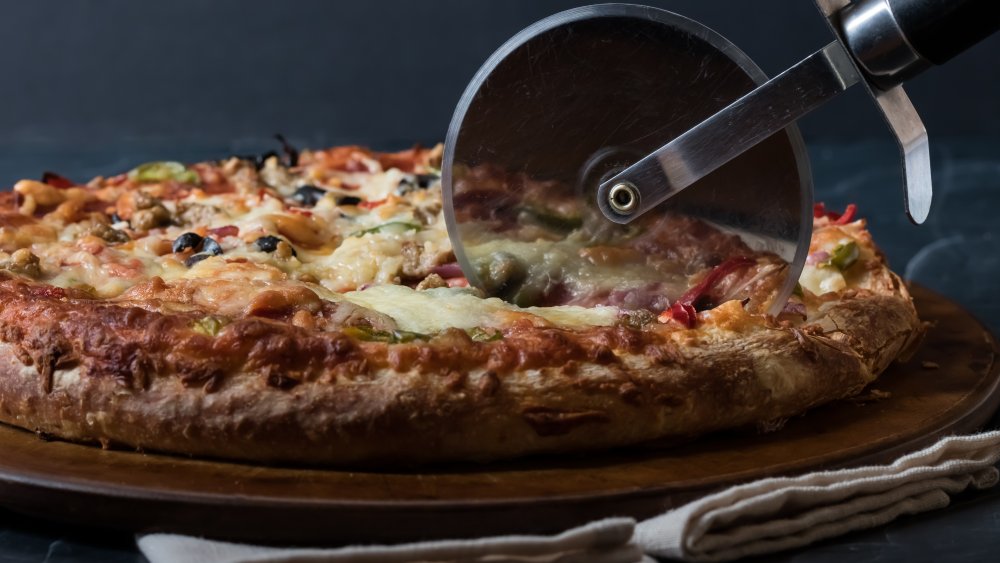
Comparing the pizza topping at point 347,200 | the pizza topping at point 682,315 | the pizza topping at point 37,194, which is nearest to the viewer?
the pizza topping at point 682,315

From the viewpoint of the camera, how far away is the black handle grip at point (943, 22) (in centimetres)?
376

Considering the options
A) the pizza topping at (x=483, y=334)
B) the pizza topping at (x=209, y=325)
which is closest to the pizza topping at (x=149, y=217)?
the pizza topping at (x=209, y=325)

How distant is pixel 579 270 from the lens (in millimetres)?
4590

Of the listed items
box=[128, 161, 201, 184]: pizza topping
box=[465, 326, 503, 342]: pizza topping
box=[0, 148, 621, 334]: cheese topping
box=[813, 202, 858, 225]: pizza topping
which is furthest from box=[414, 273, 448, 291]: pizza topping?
box=[128, 161, 201, 184]: pizza topping

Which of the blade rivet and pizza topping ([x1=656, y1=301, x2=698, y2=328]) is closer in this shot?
pizza topping ([x1=656, y1=301, x2=698, y2=328])

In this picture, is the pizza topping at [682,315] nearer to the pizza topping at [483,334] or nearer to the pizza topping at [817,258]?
the pizza topping at [483,334]

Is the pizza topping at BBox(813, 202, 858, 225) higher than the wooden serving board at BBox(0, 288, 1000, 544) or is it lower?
higher

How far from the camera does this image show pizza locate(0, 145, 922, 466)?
3.71 m

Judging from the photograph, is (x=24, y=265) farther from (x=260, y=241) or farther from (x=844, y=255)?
(x=844, y=255)

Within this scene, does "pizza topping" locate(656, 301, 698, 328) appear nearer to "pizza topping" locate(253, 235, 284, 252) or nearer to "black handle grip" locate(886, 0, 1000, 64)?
"black handle grip" locate(886, 0, 1000, 64)

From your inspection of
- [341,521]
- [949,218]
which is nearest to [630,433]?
[341,521]

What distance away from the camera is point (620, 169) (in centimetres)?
448

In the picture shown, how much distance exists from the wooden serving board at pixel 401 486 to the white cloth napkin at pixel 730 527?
0.26 feet

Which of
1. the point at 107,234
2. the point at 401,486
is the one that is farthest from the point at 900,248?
the point at 401,486
